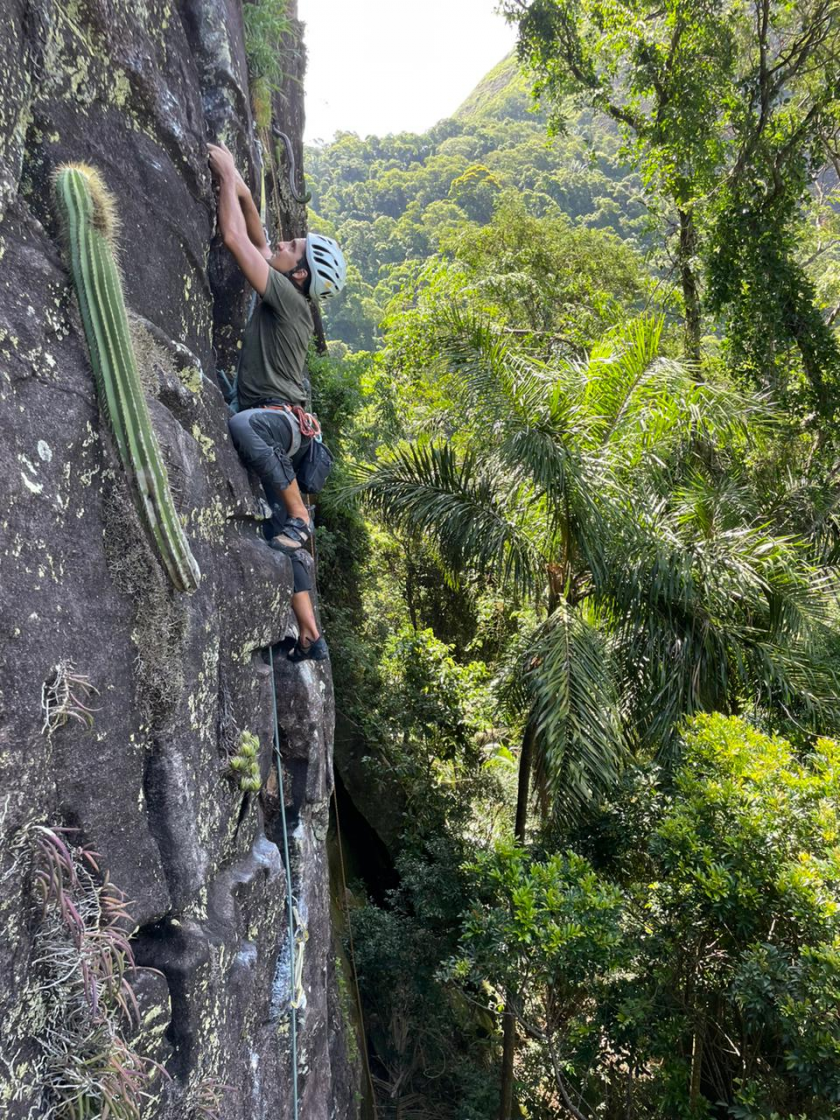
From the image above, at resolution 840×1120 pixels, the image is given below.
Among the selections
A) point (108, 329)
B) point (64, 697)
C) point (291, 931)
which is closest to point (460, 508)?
point (291, 931)

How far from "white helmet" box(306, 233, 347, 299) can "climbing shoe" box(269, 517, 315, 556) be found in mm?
1321

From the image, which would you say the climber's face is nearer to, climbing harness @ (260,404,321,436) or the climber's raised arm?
the climber's raised arm

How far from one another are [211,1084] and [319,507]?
7848 millimetres

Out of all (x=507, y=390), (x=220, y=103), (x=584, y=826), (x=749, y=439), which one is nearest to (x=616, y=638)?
(x=584, y=826)

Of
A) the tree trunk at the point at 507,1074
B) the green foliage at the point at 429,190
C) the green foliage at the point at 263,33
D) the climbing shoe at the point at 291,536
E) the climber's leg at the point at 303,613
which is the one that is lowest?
the tree trunk at the point at 507,1074

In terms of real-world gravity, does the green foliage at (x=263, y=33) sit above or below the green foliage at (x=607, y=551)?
above

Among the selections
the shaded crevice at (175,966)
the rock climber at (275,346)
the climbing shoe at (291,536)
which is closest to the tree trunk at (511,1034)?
the climbing shoe at (291,536)

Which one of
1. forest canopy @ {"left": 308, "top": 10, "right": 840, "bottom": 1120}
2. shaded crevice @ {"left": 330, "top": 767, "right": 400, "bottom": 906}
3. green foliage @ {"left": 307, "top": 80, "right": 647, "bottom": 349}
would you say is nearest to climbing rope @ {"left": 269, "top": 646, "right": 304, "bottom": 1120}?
forest canopy @ {"left": 308, "top": 10, "right": 840, "bottom": 1120}

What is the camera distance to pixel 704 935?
209 inches

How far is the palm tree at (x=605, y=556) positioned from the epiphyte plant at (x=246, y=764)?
2.74 m

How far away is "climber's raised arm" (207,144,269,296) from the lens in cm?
390

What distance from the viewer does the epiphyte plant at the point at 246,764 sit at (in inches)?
147

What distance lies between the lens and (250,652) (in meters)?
4.05

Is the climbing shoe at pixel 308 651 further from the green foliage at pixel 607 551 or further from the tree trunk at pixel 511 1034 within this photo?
the tree trunk at pixel 511 1034
